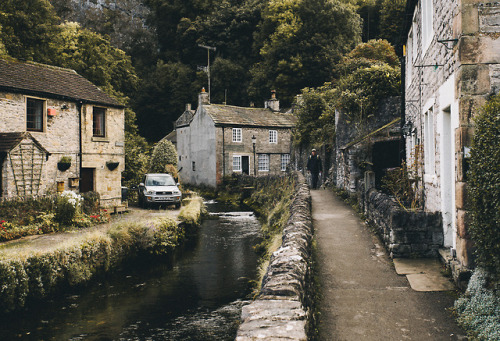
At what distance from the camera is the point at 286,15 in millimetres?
44719

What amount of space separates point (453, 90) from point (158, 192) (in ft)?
55.1

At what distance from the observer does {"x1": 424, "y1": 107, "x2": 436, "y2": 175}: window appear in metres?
8.94

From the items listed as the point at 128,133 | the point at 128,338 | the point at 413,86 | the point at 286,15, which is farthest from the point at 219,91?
the point at 128,338

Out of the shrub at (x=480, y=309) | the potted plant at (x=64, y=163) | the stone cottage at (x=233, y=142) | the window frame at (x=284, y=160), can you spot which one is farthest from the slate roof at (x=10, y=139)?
the window frame at (x=284, y=160)

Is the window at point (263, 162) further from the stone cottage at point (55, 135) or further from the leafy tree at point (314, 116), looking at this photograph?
the stone cottage at point (55, 135)

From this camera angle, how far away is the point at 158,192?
69.8 ft

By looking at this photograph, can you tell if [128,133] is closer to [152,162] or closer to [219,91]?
[152,162]

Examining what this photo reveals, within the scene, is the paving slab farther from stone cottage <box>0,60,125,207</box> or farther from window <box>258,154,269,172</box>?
window <box>258,154,269,172</box>

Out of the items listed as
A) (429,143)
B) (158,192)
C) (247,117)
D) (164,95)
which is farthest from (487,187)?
(164,95)

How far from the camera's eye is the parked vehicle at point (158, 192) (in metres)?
21.2

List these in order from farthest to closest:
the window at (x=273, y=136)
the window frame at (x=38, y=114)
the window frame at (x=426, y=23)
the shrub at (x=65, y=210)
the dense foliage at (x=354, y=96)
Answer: the window at (x=273, y=136) < the dense foliage at (x=354, y=96) < the window frame at (x=38, y=114) < the shrub at (x=65, y=210) < the window frame at (x=426, y=23)

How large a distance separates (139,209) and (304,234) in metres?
15.3

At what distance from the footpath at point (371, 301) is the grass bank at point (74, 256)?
646 centimetres

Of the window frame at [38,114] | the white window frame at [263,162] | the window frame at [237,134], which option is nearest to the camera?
the window frame at [38,114]
